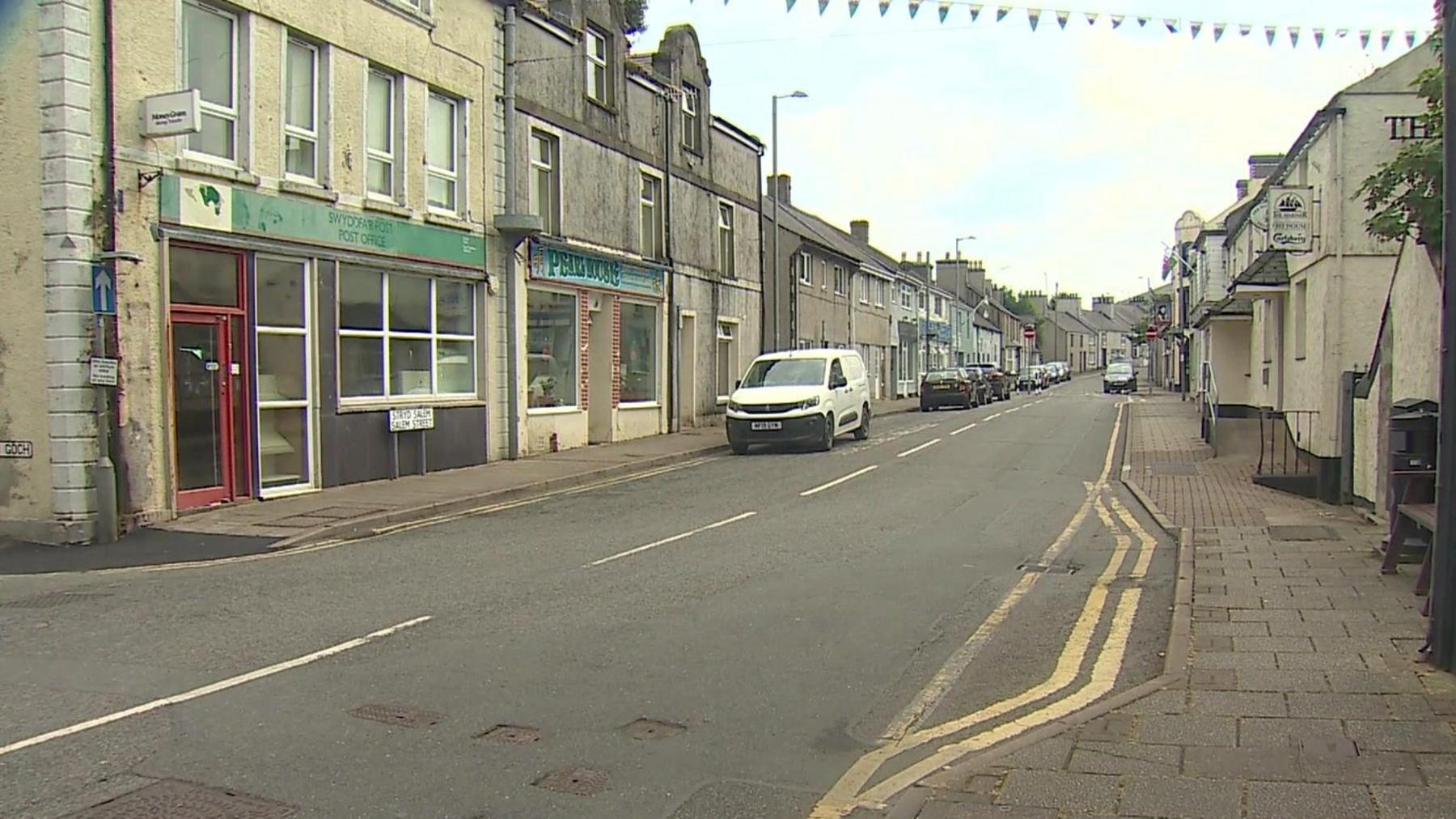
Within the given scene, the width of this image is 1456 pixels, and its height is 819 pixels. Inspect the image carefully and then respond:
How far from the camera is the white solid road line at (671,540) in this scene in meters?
10.7

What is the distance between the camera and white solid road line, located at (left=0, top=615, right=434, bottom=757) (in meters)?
5.58

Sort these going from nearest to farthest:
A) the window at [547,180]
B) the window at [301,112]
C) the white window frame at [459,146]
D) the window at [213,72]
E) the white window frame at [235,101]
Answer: the window at [213,72] < the white window frame at [235,101] < the window at [301,112] < the white window frame at [459,146] < the window at [547,180]

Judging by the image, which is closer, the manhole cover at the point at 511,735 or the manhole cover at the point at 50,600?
the manhole cover at the point at 511,735

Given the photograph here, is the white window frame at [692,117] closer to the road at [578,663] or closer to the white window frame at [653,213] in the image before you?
the white window frame at [653,213]

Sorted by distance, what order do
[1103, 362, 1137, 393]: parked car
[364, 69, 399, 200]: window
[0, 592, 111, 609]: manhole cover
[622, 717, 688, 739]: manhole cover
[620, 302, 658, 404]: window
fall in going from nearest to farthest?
1. [622, 717, 688, 739]: manhole cover
2. [0, 592, 111, 609]: manhole cover
3. [364, 69, 399, 200]: window
4. [620, 302, 658, 404]: window
5. [1103, 362, 1137, 393]: parked car

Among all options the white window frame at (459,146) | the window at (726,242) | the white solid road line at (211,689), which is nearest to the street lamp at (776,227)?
the window at (726,242)

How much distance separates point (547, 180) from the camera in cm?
2219

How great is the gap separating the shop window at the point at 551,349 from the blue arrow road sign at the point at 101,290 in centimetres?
937

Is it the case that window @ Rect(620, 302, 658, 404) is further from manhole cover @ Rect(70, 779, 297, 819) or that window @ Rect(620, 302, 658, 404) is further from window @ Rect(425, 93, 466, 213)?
manhole cover @ Rect(70, 779, 297, 819)

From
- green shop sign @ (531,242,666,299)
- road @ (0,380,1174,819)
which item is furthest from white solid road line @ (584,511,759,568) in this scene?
green shop sign @ (531,242,666,299)

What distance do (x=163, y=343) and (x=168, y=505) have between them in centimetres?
183

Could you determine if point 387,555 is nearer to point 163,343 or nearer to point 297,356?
point 163,343

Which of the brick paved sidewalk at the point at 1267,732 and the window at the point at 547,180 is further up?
the window at the point at 547,180

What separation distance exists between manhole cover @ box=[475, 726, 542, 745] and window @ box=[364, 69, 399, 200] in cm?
1279
